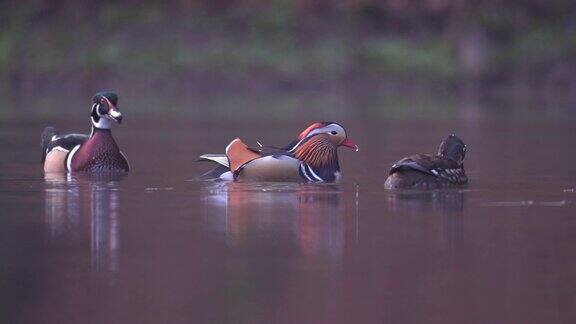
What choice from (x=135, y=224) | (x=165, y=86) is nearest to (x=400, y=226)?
(x=135, y=224)

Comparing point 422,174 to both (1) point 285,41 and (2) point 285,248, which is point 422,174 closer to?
(2) point 285,248

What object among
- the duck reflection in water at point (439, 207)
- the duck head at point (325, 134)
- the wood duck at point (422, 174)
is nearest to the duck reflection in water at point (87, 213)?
the duck head at point (325, 134)

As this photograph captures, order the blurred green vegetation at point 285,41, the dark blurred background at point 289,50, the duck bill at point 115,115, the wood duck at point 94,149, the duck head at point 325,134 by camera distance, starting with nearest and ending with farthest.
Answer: the duck head at point 325,134, the wood duck at point 94,149, the duck bill at point 115,115, the dark blurred background at point 289,50, the blurred green vegetation at point 285,41

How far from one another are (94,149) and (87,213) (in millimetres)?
3867

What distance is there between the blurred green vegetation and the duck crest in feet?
67.8

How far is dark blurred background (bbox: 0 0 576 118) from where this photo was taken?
116ft

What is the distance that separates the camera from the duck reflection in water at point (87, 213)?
1052 centimetres

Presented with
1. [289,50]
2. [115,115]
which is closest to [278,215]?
[115,115]

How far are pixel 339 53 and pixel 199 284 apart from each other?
91.8ft

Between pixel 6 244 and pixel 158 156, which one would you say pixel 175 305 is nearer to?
pixel 6 244

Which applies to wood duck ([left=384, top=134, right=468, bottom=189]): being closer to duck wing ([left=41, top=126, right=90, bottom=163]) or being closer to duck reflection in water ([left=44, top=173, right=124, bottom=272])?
duck reflection in water ([left=44, top=173, right=124, bottom=272])

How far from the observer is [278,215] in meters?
12.3

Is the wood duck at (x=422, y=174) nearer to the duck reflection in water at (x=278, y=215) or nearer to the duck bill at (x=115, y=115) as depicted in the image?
the duck reflection in water at (x=278, y=215)

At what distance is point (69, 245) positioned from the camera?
10672 millimetres
